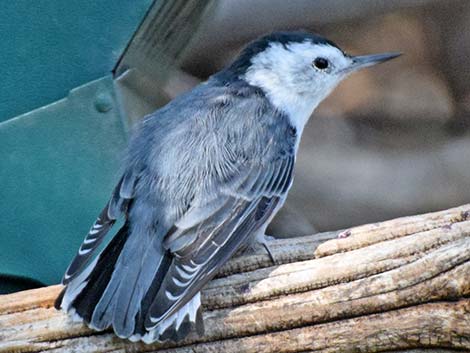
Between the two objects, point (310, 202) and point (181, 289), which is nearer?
point (181, 289)

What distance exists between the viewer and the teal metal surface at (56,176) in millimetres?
3916

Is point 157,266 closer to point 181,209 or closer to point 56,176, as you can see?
point 181,209

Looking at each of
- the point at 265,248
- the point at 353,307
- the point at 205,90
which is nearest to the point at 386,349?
the point at 353,307

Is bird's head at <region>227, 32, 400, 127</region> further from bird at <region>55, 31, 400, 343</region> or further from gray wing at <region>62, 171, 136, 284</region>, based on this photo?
gray wing at <region>62, 171, 136, 284</region>

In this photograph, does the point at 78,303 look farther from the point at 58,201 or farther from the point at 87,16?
the point at 87,16

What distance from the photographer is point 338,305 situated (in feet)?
10.2

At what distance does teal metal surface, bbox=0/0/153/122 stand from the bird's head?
43cm

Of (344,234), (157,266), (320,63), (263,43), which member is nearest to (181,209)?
(157,266)

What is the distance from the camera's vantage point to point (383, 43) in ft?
13.4

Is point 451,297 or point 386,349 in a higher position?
point 451,297

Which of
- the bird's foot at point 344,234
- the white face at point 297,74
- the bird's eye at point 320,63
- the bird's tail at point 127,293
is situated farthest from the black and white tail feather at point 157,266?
the bird's eye at point 320,63

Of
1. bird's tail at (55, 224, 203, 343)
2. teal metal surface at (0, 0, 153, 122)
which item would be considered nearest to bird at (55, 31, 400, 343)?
bird's tail at (55, 224, 203, 343)

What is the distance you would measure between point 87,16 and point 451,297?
1.69 metres

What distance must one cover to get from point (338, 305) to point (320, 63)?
1.08 m
